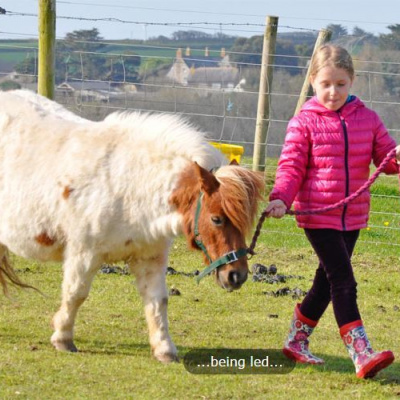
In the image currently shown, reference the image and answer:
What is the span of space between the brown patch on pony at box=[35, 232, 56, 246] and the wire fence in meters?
5.00

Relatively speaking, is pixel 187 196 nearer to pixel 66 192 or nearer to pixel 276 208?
pixel 276 208

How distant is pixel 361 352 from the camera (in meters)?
5.21

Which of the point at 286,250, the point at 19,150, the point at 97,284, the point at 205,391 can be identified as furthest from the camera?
the point at 286,250

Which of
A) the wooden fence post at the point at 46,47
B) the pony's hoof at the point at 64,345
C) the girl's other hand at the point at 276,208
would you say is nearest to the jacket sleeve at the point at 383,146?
the girl's other hand at the point at 276,208

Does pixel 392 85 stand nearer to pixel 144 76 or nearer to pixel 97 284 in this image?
pixel 144 76

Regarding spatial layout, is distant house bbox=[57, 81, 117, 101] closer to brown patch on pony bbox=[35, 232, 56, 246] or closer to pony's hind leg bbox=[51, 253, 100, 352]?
brown patch on pony bbox=[35, 232, 56, 246]

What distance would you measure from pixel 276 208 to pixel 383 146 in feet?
2.58

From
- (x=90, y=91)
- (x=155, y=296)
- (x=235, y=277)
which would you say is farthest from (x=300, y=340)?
(x=90, y=91)

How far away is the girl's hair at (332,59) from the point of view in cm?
529

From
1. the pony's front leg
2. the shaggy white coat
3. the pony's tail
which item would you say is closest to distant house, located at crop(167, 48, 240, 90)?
the pony's tail

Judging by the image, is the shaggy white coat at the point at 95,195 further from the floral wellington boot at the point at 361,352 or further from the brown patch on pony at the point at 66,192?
the floral wellington boot at the point at 361,352

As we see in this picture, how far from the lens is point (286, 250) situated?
385 inches

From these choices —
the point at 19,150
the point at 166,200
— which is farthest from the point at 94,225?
the point at 19,150

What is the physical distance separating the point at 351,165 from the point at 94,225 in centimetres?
161
